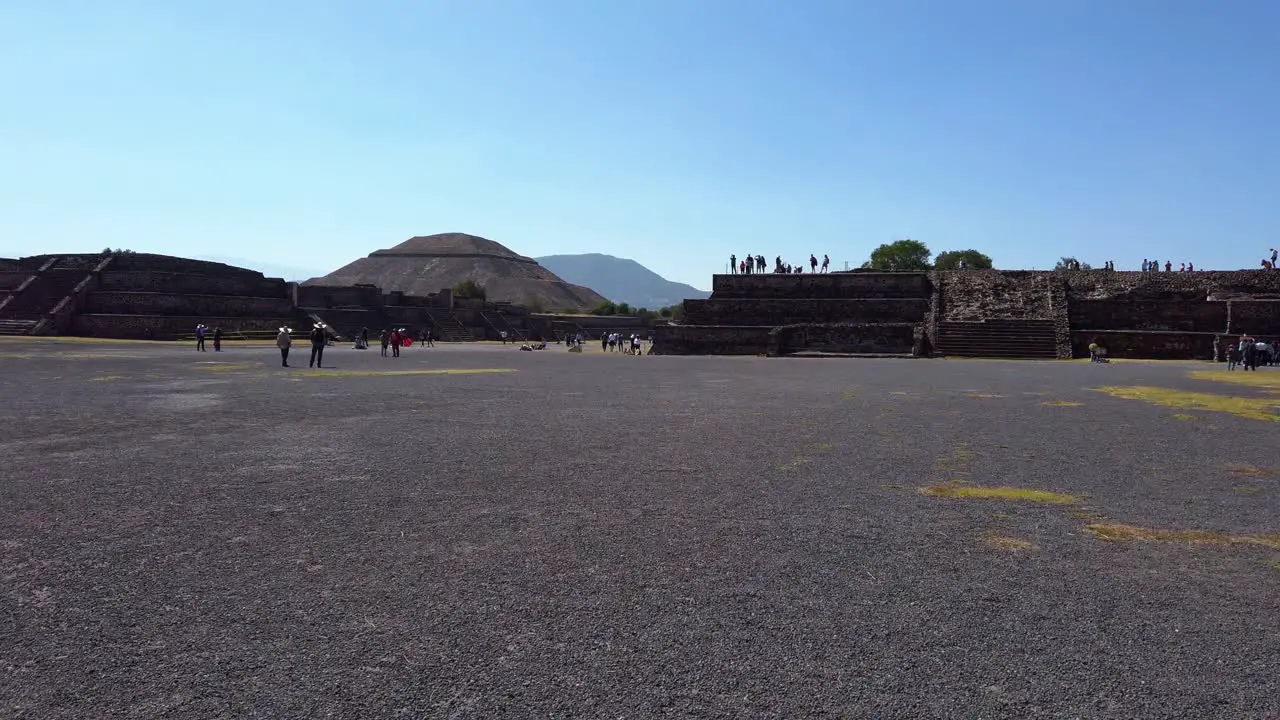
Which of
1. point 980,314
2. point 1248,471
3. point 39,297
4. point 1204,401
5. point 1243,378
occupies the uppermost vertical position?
point 980,314

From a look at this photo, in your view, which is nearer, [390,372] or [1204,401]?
[1204,401]

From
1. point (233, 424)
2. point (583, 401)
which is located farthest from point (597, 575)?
point (583, 401)

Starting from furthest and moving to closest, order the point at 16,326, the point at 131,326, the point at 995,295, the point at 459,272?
1. the point at 459,272
2. the point at 131,326
3. the point at 16,326
4. the point at 995,295

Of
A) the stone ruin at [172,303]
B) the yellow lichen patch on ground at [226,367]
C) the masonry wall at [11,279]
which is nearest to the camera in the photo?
the yellow lichen patch on ground at [226,367]

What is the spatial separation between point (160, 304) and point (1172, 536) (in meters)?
45.4

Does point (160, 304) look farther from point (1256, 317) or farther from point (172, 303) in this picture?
point (1256, 317)

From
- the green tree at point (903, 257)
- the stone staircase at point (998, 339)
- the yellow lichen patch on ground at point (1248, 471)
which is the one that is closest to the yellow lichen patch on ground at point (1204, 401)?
the yellow lichen patch on ground at point (1248, 471)

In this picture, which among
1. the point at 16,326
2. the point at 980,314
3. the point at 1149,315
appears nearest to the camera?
the point at 1149,315

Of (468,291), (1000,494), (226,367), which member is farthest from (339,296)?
(1000,494)

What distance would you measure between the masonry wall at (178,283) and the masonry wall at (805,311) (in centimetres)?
2722

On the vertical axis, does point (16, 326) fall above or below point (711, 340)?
below

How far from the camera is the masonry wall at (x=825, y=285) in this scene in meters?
36.2

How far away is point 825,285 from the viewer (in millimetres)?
36500

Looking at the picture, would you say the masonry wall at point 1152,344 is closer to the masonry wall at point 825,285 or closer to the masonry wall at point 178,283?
the masonry wall at point 825,285
